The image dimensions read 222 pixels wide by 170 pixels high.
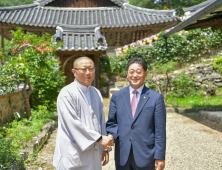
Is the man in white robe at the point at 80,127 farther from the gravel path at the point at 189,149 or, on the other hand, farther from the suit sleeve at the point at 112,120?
the gravel path at the point at 189,149

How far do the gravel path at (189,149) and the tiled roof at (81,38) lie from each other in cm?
393

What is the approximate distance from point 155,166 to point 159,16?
1015 cm

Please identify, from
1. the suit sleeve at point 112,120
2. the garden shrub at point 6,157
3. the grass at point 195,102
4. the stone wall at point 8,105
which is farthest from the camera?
the grass at point 195,102

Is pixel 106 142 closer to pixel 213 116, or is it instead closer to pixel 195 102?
pixel 213 116

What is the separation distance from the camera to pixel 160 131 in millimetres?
2023

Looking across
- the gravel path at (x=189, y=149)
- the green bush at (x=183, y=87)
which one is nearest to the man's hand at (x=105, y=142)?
the gravel path at (x=189, y=149)

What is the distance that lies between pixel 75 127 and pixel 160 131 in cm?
77

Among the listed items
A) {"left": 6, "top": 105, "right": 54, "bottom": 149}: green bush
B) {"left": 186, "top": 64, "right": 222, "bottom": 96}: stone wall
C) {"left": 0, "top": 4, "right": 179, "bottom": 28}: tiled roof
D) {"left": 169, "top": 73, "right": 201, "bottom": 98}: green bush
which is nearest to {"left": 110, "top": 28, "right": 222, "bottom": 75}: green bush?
{"left": 186, "top": 64, "right": 222, "bottom": 96}: stone wall

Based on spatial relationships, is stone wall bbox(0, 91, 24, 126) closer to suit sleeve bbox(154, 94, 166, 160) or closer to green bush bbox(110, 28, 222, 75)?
suit sleeve bbox(154, 94, 166, 160)

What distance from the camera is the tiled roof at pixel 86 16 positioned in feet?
34.3

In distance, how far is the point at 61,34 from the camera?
904cm

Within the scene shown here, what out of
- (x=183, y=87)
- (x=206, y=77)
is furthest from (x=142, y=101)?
(x=206, y=77)

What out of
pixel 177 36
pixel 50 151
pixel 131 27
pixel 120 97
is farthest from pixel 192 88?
pixel 120 97

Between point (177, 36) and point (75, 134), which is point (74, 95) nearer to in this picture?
point (75, 134)
